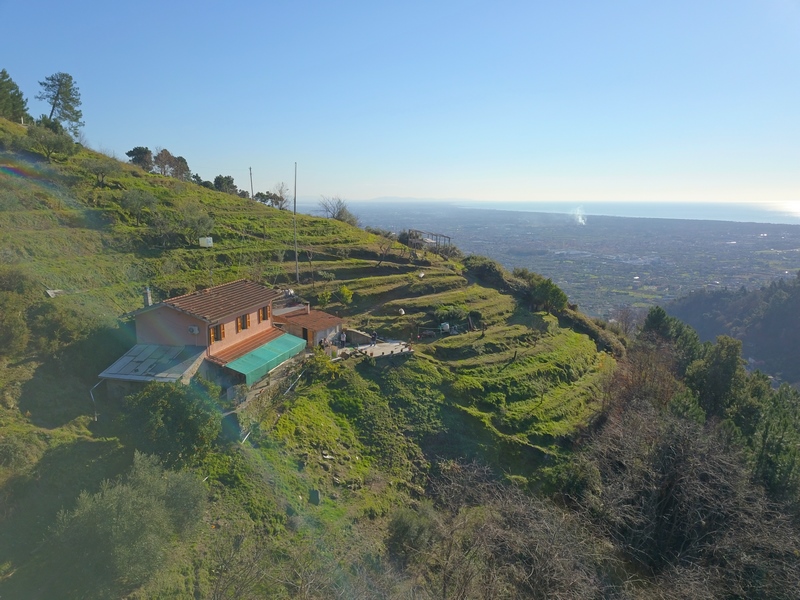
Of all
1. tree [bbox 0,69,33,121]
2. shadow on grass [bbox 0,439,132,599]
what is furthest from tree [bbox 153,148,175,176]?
shadow on grass [bbox 0,439,132,599]

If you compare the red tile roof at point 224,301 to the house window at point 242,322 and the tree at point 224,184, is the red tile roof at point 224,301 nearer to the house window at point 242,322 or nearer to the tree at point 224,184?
the house window at point 242,322

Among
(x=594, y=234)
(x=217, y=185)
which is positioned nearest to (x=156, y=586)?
(x=217, y=185)

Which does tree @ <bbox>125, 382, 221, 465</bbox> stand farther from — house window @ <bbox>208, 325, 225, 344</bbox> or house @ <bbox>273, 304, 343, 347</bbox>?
house @ <bbox>273, 304, 343, 347</bbox>

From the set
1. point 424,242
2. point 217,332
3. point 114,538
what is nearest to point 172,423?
point 114,538

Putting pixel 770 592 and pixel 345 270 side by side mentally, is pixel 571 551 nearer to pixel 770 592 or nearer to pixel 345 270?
pixel 770 592

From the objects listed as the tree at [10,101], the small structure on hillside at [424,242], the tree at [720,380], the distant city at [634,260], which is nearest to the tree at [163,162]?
the tree at [10,101]

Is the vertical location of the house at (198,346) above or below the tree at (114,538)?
above

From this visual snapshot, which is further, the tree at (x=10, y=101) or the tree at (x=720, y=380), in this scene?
the tree at (x=10, y=101)
